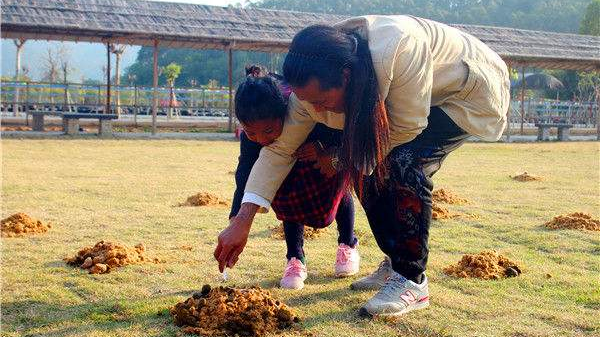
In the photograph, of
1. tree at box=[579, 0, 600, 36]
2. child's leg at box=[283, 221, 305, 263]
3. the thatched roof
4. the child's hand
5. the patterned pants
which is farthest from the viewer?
tree at box=[579, 0, 600, 36]

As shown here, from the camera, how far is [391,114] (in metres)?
2.86

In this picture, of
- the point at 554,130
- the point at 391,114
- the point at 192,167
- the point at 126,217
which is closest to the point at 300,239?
the point at 391,114

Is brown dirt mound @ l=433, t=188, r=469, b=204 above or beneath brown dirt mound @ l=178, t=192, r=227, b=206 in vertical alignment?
above

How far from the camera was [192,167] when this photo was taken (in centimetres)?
1065

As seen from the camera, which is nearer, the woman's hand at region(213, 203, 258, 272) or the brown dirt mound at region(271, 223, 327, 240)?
the woman's hand at region(213, 203, 258, 272)

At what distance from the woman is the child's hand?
3.5 inches

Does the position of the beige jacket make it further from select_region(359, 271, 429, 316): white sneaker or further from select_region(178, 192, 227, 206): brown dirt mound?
select_region(178, 192, 227, 206): brown dirt mound

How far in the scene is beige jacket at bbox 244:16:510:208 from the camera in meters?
2.74

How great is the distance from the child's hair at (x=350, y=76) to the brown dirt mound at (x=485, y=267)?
1.37 m

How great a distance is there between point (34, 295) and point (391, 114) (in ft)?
6.11

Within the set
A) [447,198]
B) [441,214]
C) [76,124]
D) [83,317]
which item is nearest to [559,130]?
[76,124]

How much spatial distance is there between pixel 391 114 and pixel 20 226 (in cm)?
313

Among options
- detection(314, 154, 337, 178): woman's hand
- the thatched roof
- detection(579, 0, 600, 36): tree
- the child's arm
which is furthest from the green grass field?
detection(579, 0, 600, 36): tree

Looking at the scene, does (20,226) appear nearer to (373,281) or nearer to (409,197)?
(373,281)
